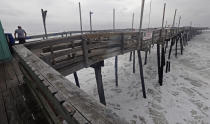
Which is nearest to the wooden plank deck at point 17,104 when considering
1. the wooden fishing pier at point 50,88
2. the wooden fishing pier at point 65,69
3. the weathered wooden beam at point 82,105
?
the wooden fishing pier at point 50,88

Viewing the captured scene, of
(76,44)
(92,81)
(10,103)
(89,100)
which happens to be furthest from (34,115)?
(92,81)

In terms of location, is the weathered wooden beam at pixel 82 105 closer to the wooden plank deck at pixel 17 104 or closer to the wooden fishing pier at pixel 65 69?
the wooden fishing pier at pixel 65 69

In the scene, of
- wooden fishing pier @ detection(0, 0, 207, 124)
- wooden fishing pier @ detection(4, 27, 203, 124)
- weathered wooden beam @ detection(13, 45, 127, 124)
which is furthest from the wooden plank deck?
weathered wooden beam @ detection(13, 45, 127, 124)

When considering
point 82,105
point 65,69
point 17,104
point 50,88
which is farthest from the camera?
point 65,69

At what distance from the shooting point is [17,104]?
2426 mm

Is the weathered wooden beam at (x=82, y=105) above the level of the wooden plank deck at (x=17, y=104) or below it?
above

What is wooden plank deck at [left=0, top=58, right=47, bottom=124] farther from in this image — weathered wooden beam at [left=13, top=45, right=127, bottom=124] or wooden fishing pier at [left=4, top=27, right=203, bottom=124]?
weathered wooden beam at [left=13, top=45, right=127, bottom=124]

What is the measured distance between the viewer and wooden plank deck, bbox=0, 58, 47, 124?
6.66 feet

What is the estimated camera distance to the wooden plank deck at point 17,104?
2030mm

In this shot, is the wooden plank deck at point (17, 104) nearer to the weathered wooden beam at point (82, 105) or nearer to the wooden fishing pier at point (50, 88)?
the wooden fishing pier at point (50, 88)

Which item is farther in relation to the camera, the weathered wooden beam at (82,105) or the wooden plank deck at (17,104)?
the wooden plank deck at (17,104)

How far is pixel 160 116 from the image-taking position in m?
6.80

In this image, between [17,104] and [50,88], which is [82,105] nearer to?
[50,88]

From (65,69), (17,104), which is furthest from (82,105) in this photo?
(65,69)
